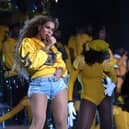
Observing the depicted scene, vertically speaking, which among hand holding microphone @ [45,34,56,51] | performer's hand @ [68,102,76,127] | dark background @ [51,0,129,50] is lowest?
performer's hand @ [68,102,76,127]

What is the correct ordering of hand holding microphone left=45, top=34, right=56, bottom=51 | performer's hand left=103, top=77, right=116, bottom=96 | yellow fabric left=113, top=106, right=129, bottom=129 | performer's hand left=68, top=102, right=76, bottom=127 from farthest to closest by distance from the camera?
yellow fabric left=113, top=106, right=129, bottom=129 → performer's hand left=68, top=102, right=76, bottom=127 → performer's hand left=103, top=77, right=116, bottom=96 → hand holding microphone left=45, top=34, right=56, bottom=51

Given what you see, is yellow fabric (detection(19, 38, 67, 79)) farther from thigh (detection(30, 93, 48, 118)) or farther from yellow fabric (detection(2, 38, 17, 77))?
yellow fabric (detection(2, 38, 17, 77))

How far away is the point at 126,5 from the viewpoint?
1252 centimetres

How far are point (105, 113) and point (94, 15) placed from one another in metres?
6.59

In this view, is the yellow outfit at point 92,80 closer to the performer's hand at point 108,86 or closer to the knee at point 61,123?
the performer's hand at point 108,86

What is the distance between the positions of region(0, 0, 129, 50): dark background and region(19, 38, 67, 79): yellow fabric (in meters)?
6.39

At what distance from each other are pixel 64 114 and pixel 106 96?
1.22 m

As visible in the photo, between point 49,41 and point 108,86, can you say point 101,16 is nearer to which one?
point 108,86

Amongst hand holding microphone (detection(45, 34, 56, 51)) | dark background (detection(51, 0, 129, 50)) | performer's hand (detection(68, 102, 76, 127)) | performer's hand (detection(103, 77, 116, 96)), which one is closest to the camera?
hand holding microphone (detection(45, 34, 56, 51))

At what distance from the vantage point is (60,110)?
584cm

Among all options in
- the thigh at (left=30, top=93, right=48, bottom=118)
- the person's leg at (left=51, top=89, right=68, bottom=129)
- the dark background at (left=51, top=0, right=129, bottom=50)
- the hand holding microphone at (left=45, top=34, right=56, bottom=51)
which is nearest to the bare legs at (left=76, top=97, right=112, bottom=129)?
the person's leg at (left=51, top=89, right=68, bottom=129)

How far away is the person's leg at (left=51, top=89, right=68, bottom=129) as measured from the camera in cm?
584

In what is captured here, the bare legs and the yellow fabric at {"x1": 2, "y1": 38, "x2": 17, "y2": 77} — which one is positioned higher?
the yellow fabric at {"x1": 2, "y1": 38, "x2": 17, "y2": 77}

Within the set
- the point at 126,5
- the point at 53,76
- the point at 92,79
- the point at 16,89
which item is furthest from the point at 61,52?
the point at 126,5
